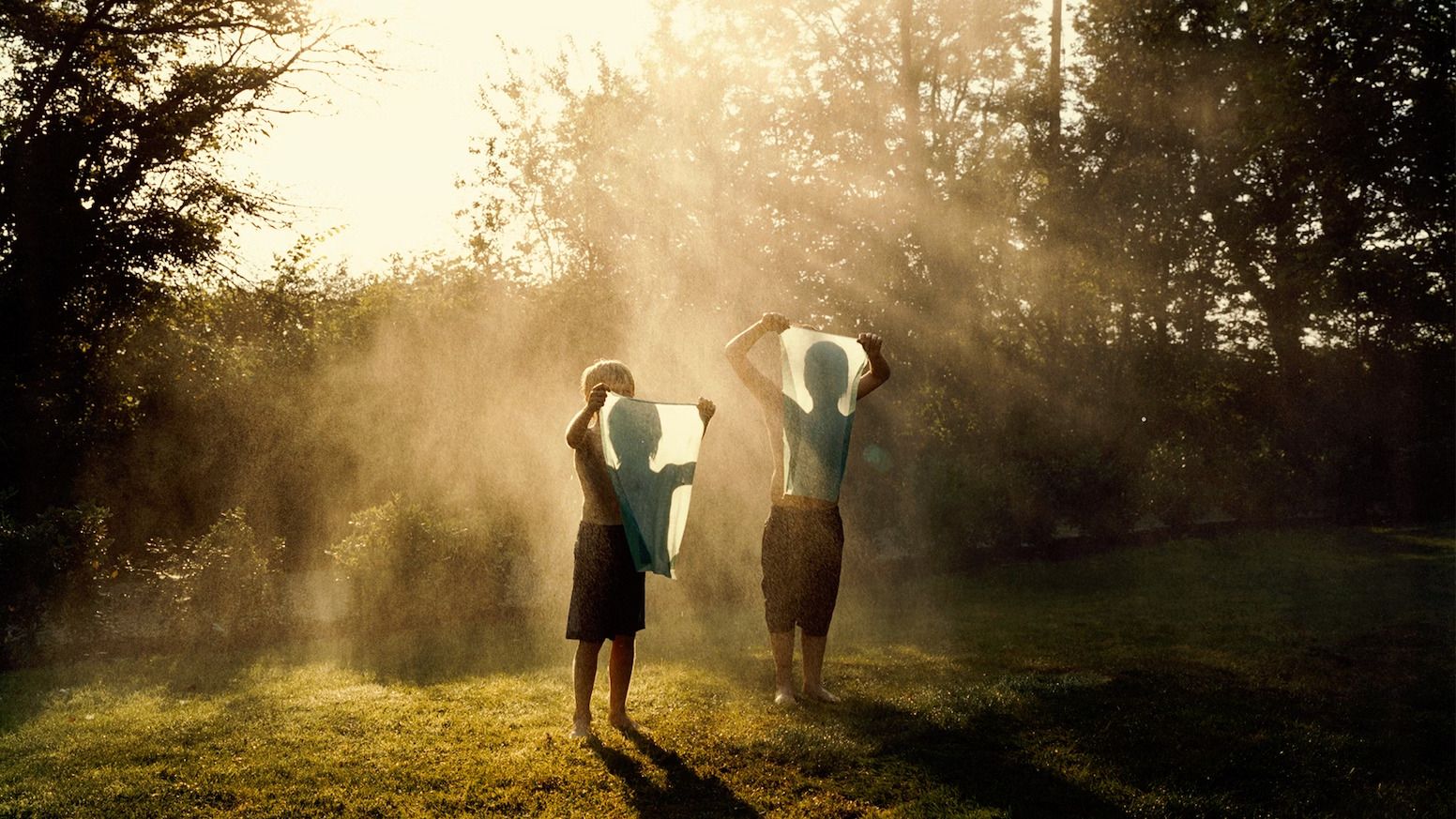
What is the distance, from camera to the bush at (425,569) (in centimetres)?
964

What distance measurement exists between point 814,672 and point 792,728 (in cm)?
73

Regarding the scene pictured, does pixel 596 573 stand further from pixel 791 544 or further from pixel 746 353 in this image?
pixel 746 353

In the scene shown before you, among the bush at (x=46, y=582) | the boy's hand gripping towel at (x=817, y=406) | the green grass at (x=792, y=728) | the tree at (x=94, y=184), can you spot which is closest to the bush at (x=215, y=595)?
the bush at (x=46, y=582)

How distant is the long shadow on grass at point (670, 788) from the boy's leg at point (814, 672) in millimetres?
1271

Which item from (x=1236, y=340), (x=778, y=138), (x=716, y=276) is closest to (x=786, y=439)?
(x=716, y=276)

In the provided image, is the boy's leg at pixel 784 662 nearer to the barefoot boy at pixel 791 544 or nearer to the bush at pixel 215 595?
the barefoot boy at pixel 791 544

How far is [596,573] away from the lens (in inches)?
202

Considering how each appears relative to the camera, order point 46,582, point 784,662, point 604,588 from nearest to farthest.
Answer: point 604,588 < point 784,662 < point 46,582

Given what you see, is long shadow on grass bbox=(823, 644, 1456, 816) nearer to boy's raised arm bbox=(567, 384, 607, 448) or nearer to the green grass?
the green grass

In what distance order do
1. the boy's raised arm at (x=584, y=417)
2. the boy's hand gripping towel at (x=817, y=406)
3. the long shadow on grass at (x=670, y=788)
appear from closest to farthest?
1. the long shadow on grass at (x=670, y=788)
2. the boy's raised arm at (x=584, y=417)
3. the boy's hand gripping towel at (x=817, y=406)

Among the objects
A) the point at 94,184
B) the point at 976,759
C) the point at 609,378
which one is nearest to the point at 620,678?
the point at 609,378

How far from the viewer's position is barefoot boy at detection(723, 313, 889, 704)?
5.69m

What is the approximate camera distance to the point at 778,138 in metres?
18.6

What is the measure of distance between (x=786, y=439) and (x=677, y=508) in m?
0.81
